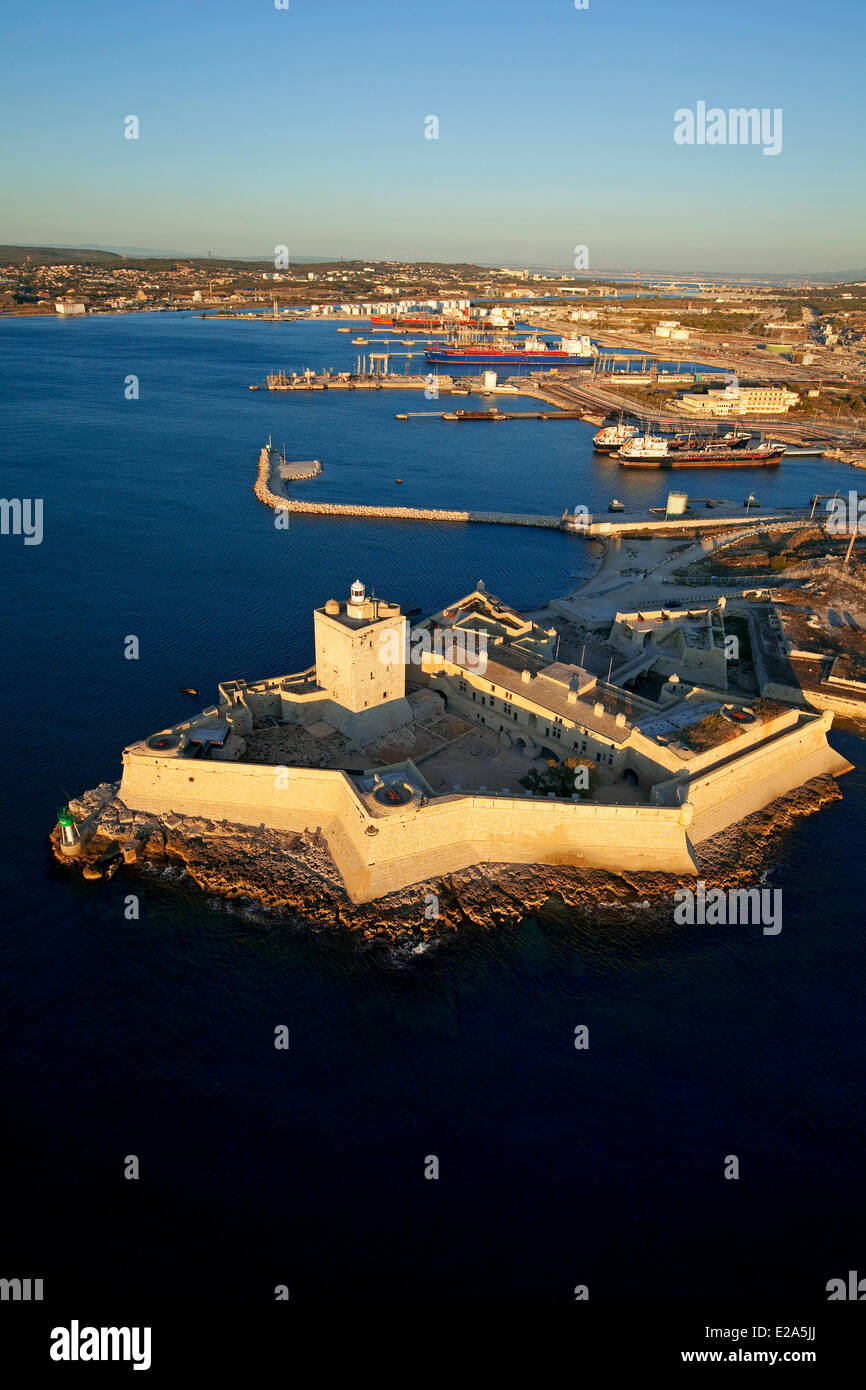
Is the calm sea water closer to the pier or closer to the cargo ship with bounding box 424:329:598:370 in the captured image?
the pier

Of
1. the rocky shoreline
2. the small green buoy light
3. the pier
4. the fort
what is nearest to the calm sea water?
the rocky shoreline

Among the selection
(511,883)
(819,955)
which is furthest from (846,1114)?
(511,883)

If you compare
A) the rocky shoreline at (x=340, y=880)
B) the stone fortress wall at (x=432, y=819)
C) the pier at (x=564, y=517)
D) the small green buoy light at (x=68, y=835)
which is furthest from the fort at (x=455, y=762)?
the pier at (x=564, y=517)

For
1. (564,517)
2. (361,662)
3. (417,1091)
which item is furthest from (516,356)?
(417,1091)

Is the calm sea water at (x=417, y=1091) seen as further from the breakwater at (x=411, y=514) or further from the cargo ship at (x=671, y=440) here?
the cargo ship at (x=671, y=440)

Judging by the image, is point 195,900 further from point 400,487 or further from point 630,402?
point 630,402

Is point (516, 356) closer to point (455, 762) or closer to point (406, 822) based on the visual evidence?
point (455, 762)
